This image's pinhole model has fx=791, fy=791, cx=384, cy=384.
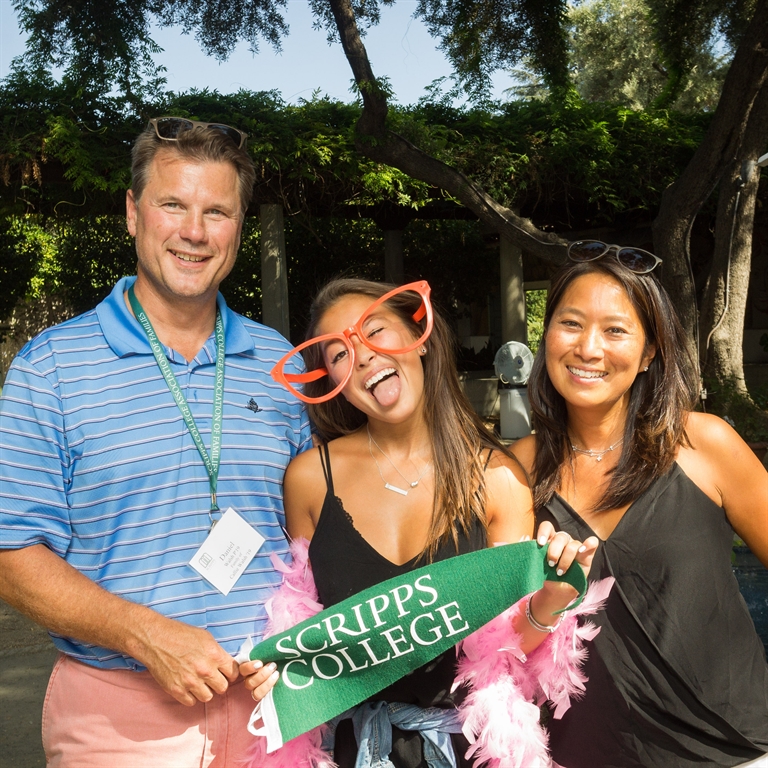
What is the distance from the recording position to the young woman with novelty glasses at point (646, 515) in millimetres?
1804

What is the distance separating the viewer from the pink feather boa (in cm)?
180

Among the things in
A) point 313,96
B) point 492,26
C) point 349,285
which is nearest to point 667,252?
point 492,26

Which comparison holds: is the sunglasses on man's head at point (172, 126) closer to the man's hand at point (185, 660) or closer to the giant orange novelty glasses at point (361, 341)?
the giant orange novelty glasses at point (361, 341)

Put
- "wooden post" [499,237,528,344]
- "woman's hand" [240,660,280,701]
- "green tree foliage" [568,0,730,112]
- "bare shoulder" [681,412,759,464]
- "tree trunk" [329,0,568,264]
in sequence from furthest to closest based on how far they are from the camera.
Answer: "green tree foliage" [568,0,730,112] < "wooden post" [499,237,528,344] < "tree trunk" [329,0,568,264] < "bare shoulder" [681,412,759,464] < "woman's hand" [240,660,280,701]

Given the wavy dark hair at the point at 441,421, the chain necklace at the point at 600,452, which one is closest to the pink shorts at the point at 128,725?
the wavy dark hair at the point at 441,421

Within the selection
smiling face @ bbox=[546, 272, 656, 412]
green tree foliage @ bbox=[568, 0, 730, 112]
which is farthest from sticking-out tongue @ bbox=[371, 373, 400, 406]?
Answer: green tree foliage @ bbox=[568, 0, 730, 112]

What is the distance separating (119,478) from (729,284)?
6618 mm

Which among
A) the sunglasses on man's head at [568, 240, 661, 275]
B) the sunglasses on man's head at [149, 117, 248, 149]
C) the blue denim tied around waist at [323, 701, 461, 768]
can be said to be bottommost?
the blue denim tied around waist at [323, 701, 461, 768]

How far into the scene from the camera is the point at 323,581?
191 cm

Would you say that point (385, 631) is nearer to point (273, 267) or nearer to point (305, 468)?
point (305, 468)

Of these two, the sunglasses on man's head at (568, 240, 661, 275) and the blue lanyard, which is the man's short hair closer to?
the blue lanyard

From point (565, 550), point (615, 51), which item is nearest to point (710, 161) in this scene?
point (565, 550)

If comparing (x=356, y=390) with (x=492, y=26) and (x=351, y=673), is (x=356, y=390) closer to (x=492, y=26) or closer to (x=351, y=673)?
(x=351, y=673)

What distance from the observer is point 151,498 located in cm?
183
